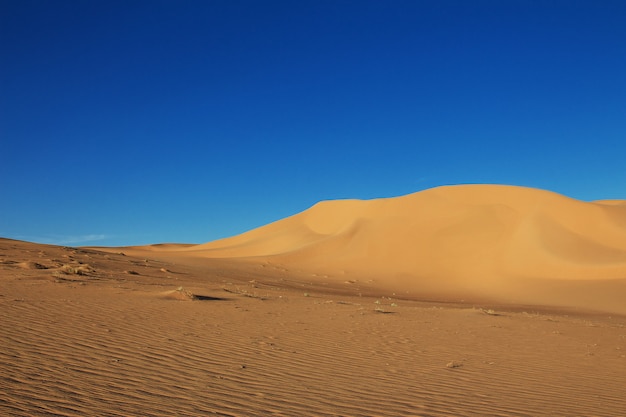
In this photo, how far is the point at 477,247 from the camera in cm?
4075

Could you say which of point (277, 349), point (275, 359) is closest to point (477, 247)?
→ point (277, 349)

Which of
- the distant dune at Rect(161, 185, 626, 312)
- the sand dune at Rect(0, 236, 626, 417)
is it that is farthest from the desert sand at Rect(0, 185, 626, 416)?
the distant dune at Rect(161, 185, 626, 312)

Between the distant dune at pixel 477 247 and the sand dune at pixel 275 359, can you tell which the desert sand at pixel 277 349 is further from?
the distant dune at pixel 477 247

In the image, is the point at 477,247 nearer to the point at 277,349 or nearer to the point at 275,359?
the point at 277,349

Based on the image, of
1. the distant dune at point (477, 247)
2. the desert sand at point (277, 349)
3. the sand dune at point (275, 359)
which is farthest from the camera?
the distant dune at point (477, 247)

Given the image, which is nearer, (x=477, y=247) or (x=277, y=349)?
(x=277, y=349)

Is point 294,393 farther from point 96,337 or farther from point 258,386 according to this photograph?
point 96,337

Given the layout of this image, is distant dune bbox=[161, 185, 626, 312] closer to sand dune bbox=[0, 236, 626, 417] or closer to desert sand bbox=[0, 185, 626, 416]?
desert sand bbox=[0, 185, 626, 416]

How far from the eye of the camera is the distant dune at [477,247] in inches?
1231

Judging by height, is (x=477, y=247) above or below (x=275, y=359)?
above

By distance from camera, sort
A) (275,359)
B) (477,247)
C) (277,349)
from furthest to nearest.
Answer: (477,247) < (277,349) < (275,359)

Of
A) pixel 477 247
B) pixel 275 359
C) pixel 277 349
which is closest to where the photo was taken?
pixel 275 359

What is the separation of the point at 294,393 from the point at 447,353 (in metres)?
4.88

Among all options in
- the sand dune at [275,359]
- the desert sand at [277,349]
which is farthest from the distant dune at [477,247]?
the sand dune at [275,359]
